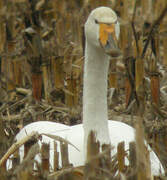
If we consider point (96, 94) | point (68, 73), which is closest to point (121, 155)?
point (96, 94)

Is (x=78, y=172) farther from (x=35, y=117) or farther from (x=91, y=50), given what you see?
(x=35, y=117)

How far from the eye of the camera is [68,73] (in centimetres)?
427

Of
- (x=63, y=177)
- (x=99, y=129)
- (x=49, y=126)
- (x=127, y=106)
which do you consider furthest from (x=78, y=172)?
(x=127, y=106)

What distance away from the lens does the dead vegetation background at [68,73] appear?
3865 mm

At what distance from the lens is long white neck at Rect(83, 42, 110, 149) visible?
324 cm

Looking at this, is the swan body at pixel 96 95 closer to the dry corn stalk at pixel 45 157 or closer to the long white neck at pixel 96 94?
the long white neck at pixel 96 94

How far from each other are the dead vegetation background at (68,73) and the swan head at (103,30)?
28cm

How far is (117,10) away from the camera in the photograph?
6.04m

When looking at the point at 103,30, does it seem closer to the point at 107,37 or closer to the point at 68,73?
the point at 107,37

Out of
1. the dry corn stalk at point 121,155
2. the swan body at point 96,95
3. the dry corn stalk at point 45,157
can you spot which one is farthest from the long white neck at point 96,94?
the dry corn stalk at point 45,157

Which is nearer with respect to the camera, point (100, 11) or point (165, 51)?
point (100, 11)

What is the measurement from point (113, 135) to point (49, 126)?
1.49 feet

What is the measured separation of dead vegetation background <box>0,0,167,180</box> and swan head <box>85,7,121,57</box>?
0.91 feet

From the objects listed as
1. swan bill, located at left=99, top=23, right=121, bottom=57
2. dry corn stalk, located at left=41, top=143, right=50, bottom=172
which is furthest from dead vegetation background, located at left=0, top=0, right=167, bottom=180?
dry corn stalk, located at left=41, top=143, right=50, bottom=172
